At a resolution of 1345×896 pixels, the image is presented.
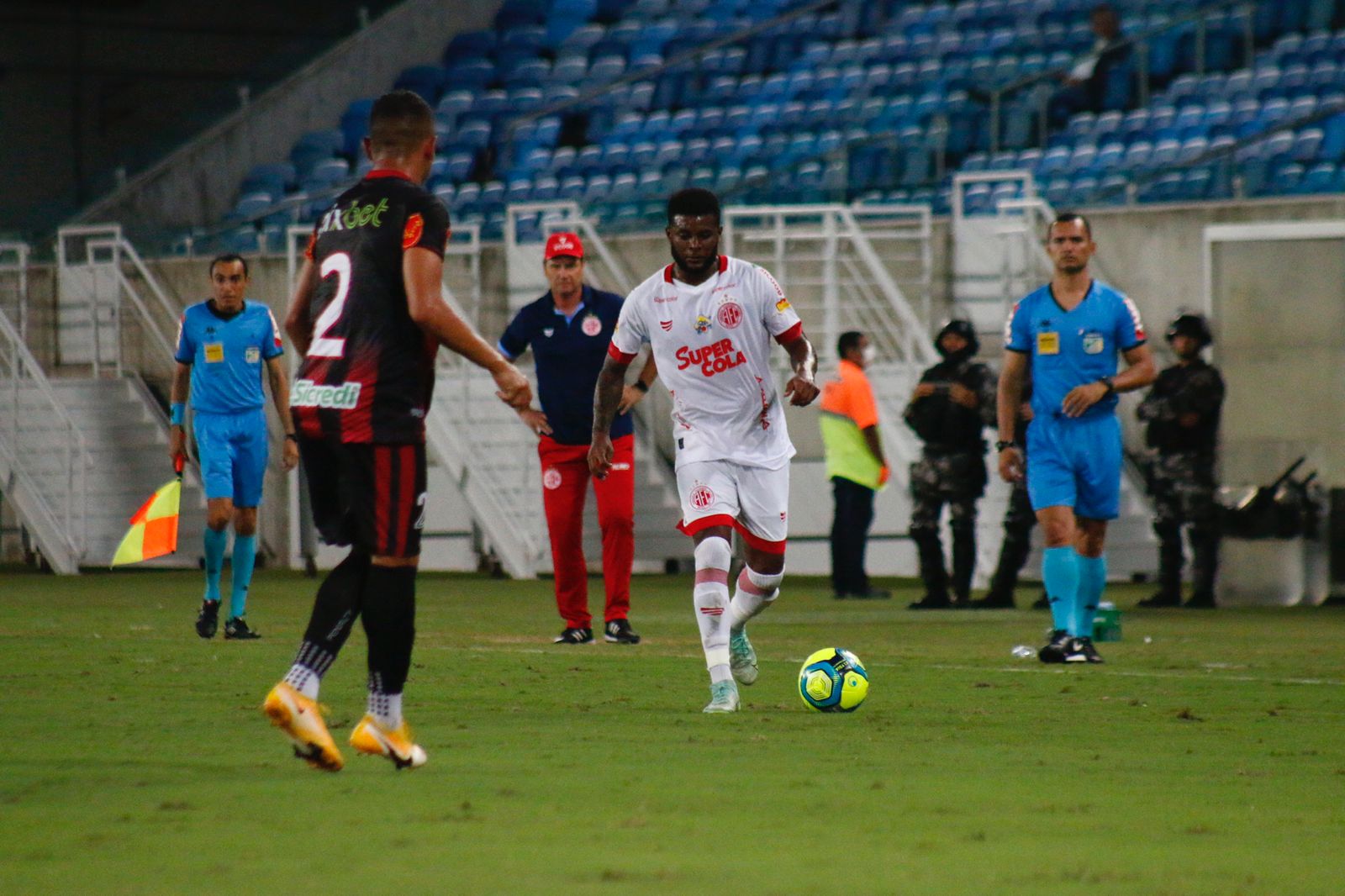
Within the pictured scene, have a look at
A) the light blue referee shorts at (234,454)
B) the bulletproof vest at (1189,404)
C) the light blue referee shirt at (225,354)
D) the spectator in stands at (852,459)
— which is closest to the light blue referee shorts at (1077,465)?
the light blue referee shorts at (234,454)

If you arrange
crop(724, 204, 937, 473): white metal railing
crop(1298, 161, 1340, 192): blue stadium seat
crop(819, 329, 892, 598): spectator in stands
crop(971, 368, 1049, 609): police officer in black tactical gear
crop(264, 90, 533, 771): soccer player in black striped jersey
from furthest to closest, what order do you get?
crop(724, 204, 937, 473): white metal railing, crop(1298, 161, 1340, 192): blue stadium seat, crop(819, 329, 892, 598): spectator in stands, crop(971, 368, 1049, 609): police officer in black tactical gear, crop(264, 90, 533, 771): soccer player in black striped jersey

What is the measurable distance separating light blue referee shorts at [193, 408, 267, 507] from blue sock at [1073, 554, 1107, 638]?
4.57 m

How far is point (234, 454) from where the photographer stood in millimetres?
12570

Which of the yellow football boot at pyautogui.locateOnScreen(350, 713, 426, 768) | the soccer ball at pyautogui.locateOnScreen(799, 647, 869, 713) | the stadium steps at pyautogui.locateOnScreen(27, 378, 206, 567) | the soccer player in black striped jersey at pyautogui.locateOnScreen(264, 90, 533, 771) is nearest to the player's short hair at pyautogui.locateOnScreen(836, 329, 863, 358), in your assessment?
the soccer ball at pyautogui.locateOnScreen(799, 647, 869, 713)

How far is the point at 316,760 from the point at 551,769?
2.22 ft

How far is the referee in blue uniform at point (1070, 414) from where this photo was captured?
419 inches

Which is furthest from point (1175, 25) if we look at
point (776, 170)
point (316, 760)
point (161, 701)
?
point (316, 760)

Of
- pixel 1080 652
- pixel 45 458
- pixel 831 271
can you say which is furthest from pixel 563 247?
pixel 45 458

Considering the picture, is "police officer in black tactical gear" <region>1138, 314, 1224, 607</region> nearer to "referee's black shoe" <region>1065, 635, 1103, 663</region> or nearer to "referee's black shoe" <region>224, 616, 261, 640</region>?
"referee's black shoe" <region>1065, 635, 1103, 663</region>

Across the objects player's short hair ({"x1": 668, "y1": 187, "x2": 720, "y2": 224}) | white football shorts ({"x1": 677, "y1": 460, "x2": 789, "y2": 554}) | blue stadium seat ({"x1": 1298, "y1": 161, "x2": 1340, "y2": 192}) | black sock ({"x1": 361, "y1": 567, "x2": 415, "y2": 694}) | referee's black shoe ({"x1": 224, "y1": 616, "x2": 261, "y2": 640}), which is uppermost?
blue stadium seat ({"x1": 1298, "y1": 161, "x2": 1340, "y2": 192})

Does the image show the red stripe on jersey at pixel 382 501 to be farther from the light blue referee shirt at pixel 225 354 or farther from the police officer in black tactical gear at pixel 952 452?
the police officer in black tactical gear at pixel 952 452

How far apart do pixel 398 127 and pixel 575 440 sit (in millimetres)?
5223

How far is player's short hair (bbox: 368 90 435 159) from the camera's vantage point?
6.90 m

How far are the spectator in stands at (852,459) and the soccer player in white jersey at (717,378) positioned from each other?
7826mm
